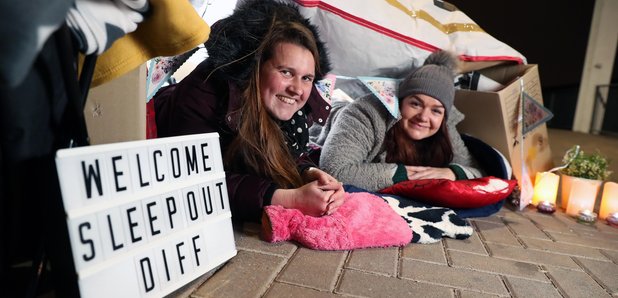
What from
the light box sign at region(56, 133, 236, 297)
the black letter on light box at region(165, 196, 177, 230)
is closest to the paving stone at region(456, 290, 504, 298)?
the light box sign at region(56, 133, 236, 297)

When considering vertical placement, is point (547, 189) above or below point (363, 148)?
below

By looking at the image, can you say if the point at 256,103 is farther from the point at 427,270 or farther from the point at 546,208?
the point at 546,208

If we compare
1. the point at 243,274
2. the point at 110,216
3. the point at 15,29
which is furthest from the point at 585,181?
the point at 15,29

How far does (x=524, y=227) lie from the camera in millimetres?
1458

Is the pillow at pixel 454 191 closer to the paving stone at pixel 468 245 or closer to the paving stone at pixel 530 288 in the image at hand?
the paving stone at pixel 468 245

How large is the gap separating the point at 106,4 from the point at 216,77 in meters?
0.72

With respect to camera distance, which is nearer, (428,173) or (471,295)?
(471,295)

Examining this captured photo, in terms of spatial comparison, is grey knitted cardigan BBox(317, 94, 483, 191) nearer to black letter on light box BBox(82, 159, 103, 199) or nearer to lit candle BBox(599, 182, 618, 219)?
lit candle BBox(599, 182, 618, 219)

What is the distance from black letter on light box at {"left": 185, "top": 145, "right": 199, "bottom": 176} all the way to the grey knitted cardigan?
2.69ft

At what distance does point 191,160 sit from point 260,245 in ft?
1.23

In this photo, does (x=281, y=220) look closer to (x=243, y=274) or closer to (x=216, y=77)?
(x=243, y=274)

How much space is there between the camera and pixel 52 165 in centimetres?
54

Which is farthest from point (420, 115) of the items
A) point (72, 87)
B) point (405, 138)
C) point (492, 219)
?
point (72, 87)

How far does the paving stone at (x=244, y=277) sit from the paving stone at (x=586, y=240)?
1.08m
